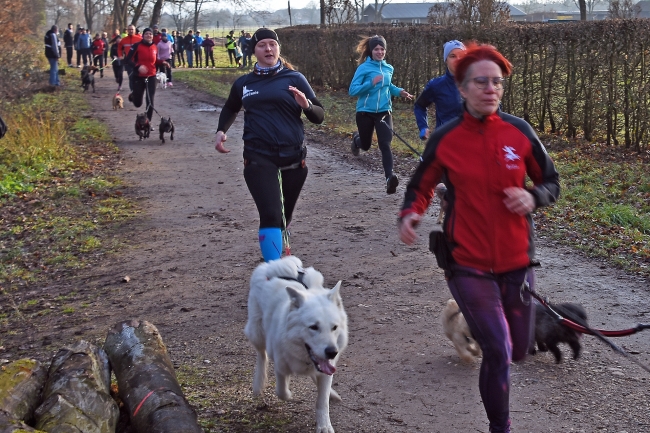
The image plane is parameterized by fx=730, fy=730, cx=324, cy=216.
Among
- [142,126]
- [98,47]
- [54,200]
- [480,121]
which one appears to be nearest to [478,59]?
[480,121]

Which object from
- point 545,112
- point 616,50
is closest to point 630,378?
point 616,50

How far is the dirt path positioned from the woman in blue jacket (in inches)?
25.3

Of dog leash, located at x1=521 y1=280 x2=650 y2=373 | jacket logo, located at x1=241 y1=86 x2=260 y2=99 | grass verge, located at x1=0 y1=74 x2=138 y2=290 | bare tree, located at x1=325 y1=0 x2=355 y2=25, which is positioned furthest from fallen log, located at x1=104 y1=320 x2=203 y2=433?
bare tree, located at x1=325 y1=0 x2=355 y2=25

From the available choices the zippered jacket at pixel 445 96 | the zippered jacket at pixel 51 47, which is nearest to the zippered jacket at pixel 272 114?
the zippered jacket at pixel 445 96

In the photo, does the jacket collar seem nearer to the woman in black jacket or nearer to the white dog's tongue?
the white dog's tongue

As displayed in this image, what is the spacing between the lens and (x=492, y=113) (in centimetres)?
351

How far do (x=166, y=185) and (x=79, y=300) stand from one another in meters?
5.16

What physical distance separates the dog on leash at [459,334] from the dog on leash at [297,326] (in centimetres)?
99

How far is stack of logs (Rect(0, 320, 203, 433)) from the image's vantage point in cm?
388

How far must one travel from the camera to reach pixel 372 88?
34.0 ft

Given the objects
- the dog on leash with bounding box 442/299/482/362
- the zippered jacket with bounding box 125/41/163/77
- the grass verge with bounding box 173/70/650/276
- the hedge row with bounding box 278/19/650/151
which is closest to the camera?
the dog on leash with bounding box 442/299/482/362

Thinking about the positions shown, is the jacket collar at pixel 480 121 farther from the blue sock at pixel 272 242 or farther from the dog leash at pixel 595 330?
the blue sock at pixel 272 242

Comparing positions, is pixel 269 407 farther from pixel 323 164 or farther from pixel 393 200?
pixel 323 164

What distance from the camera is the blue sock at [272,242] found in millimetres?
5691
